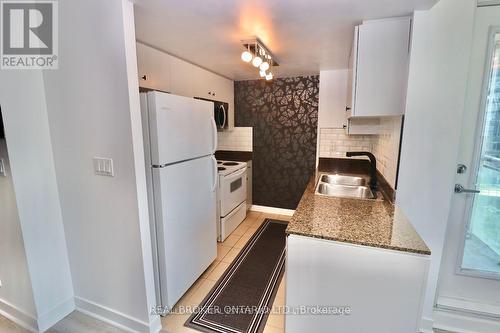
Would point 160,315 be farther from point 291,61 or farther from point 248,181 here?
point 291,61

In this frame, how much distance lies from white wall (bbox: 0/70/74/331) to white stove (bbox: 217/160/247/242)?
154cm

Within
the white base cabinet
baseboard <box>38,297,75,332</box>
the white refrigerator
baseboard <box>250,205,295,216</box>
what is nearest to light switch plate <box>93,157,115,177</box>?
the white refrigerator

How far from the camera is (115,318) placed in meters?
1.75

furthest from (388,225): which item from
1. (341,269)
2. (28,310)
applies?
(28,310)

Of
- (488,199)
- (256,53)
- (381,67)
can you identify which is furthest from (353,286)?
(256,53)

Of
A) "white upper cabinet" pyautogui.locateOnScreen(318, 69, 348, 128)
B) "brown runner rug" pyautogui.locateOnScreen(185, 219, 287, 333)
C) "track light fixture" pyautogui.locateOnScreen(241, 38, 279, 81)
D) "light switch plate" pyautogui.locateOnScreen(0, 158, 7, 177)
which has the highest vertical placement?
"track light fixture" pyautogui.locateOnScreen(241, 38, 279, 81)

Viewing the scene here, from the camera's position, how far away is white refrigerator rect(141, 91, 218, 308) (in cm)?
165

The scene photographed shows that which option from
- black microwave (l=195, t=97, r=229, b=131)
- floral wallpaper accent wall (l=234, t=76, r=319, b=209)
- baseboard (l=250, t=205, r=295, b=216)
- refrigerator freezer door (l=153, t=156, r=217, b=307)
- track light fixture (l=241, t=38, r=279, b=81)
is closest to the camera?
refrigerator freezer door (l=153, t=156, r=217, b=307)

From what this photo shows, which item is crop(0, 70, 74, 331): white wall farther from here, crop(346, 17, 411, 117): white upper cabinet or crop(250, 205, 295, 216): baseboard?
crop(250, 205, 295, 216): baseboard

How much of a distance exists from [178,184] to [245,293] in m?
1.13

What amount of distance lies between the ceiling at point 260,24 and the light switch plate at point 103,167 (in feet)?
3.21

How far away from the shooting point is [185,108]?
188 centimetres

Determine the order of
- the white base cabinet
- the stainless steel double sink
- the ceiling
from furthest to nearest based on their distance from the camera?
the stainless steel double sink → the ceiling → the white base cabinet

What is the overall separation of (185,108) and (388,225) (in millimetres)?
1615
